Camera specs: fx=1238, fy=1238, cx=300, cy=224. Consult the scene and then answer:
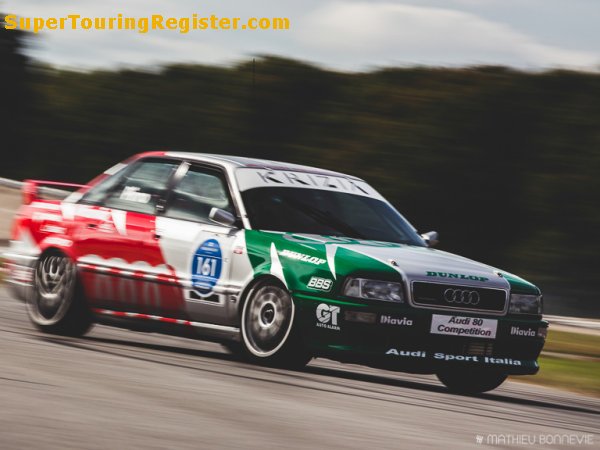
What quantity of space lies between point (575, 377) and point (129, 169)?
414cm

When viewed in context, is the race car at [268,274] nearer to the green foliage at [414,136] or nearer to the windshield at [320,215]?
the windshield at [320,215]

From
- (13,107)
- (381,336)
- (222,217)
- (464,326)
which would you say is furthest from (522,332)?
(13,107)

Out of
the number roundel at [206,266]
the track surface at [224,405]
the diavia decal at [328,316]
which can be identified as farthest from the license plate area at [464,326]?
the number roundel at [206,266]

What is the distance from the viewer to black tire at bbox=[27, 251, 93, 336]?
369 inches

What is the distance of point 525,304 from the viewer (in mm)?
8461

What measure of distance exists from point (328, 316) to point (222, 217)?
46.7 inches

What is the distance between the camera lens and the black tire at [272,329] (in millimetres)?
7930

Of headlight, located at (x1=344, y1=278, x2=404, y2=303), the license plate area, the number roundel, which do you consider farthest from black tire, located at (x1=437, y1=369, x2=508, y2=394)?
the number roundel

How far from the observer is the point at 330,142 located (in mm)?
20484

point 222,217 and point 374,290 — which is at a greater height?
point 222,217

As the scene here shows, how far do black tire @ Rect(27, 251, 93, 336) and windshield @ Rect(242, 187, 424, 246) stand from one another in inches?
63.5

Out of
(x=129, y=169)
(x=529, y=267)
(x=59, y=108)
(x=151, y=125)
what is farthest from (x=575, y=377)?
(x=59, y=108)

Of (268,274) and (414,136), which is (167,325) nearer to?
(268,274)

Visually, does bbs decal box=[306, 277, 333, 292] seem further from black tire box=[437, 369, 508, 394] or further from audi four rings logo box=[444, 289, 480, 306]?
black tire box=[437, 369, 508, 394]
